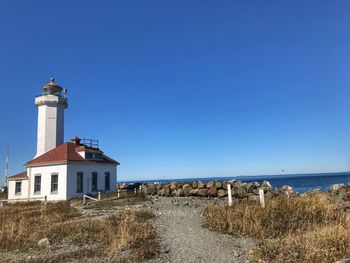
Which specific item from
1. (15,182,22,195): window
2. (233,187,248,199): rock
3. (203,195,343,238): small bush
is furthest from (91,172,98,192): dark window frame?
(203,195,343,238): small bush

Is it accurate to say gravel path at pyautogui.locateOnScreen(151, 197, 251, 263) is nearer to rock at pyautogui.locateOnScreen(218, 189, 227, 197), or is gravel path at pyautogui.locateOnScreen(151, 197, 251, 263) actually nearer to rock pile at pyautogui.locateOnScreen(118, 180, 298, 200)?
rock pile at pyautogui.locateOnScreen(118, 180, 298, 200)

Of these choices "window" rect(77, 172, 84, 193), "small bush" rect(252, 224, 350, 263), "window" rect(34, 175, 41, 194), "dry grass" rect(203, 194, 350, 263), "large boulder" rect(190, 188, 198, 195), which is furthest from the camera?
"window" rect(34, 175, 41, 194)

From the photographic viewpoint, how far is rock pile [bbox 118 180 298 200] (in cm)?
2753

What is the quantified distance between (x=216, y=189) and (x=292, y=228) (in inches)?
747

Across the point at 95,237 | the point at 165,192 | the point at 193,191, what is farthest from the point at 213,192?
the point at 95,237

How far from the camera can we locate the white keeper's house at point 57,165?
31.7 metres

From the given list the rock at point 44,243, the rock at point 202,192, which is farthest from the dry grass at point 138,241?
the rock at point 202,192

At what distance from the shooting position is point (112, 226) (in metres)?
12.8

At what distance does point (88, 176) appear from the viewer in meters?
33.6

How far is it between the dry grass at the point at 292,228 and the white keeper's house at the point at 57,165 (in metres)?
20.4

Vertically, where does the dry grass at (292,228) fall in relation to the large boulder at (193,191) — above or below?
below

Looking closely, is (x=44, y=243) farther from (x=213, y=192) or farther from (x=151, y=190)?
(x=151, y=190)

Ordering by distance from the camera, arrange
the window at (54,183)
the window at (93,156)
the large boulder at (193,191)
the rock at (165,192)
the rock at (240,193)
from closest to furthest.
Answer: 1. the rock at (240,193)
2. the large boulder at (193,191)
3. the window at (54,183)
4. the rock at (165,192)
5. the window at (93,156)

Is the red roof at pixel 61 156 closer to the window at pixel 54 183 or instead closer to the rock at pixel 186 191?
the window at pixel 54 183
